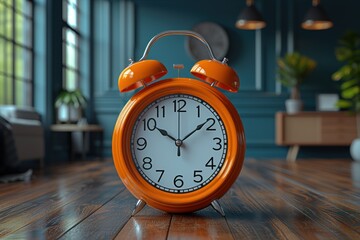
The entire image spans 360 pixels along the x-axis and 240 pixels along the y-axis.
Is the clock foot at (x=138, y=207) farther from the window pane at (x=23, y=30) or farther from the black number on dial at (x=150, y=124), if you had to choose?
the window pane at (x=23, y=30)

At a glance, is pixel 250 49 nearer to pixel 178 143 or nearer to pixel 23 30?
pixel 23 30

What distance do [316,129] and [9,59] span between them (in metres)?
3.62

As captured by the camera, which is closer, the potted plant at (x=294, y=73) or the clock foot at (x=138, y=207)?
the clock foot at (x=138, y=207)

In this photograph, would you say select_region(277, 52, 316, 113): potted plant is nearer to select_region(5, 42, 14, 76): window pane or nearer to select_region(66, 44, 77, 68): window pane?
select_region(66, 44, 77, 68): window pane

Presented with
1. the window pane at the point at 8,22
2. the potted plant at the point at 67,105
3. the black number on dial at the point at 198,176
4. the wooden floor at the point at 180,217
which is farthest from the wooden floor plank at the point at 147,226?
the potted plant at the point at 67,105

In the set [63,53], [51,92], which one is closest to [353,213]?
[51,92]

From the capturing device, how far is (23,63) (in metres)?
4.79

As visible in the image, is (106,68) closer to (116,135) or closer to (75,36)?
Answer: (75,36)

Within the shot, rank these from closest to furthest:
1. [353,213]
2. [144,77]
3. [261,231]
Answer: [261,231] < [144,77] < [353,213]

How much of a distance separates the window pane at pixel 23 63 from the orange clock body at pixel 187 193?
3416 mm

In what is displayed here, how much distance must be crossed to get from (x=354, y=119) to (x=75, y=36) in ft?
11.7

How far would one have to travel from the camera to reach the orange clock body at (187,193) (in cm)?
145

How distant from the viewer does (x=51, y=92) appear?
515cm

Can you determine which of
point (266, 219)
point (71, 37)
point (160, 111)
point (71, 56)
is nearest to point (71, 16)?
point (71, 37)
